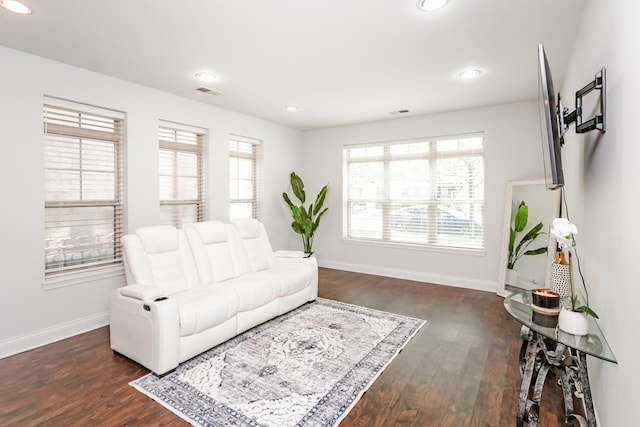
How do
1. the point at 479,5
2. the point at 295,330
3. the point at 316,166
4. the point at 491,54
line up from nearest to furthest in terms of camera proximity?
the point at 479,5 → the point at 491,54 → the point at 295,330 → the point at 316,166

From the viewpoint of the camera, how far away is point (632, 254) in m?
1.26

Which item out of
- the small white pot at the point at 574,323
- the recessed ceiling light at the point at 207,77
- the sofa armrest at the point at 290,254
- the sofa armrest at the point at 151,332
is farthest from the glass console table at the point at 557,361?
the recessed ceiling light at the point at 207,77

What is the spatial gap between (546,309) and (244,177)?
171 inches

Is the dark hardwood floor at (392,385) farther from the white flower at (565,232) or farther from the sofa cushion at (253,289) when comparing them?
the white flower at (565,232)

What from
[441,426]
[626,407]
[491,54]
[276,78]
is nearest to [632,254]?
[626,407]

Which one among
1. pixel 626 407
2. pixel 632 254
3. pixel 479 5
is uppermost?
pixel 479 5

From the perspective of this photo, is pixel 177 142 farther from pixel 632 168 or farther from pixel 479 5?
pixel 632 168

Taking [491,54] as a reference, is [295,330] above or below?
below

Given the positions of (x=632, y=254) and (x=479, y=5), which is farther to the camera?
(x=479, y=5)

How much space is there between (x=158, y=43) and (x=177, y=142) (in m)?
1.67

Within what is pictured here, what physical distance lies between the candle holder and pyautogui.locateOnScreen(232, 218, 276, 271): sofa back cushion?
2815 mm

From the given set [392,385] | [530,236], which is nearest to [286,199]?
[530,236]

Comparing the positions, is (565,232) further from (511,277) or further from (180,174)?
(180,174)

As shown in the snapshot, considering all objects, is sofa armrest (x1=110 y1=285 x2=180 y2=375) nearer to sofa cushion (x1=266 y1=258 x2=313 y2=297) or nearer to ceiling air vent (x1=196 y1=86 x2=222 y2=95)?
sofa cushion (x1=266 y1=258 x2=313 y2=297)
